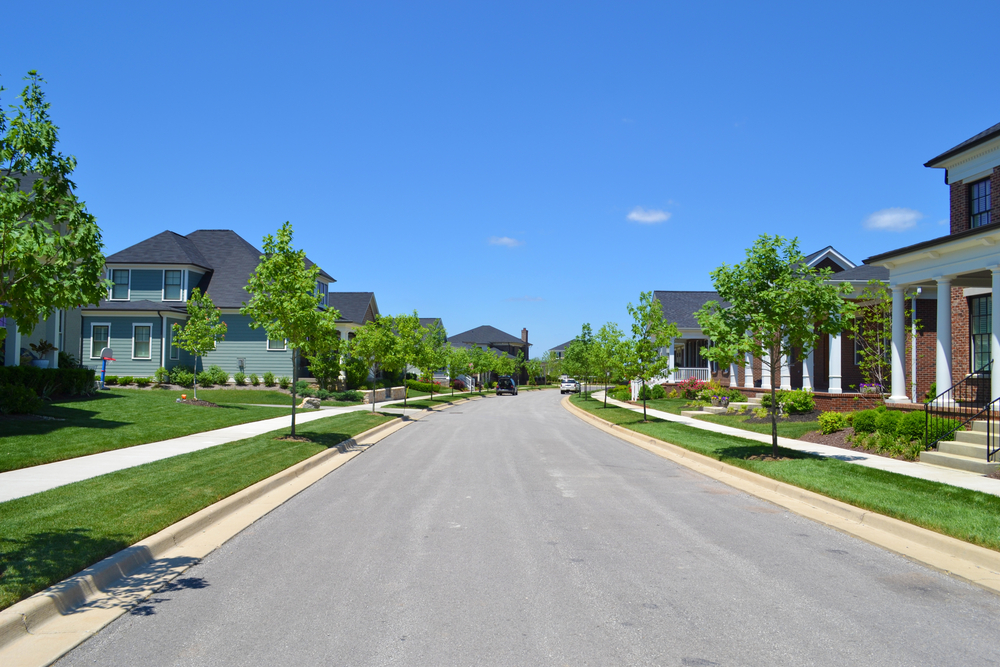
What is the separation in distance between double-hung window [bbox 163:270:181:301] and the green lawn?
43.3ft

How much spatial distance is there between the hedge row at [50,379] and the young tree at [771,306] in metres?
18.2

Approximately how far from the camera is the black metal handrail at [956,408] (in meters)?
14.2

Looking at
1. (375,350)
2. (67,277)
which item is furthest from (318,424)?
(67,277)

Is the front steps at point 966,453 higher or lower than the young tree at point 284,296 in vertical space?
lower

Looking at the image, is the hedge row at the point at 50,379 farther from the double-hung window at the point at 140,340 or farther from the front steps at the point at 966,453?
the front steps at the point at 966,453

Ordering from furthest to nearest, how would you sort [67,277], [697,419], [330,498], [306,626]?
[697,419] → [330,498] → [67,277] → [306,626]

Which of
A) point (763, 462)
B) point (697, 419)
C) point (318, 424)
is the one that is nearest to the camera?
point (763, 462)

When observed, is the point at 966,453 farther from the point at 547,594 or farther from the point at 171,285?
the point at 171,285

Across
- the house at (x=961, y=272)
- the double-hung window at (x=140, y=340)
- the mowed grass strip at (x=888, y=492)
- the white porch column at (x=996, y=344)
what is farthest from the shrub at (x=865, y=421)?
the double-hung window at (x=140, y=340)

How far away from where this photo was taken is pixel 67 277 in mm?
6004

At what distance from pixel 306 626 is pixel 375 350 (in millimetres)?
26853

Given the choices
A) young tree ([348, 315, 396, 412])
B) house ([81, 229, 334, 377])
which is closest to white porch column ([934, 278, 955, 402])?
young tree ([348, 315, 396, 412])

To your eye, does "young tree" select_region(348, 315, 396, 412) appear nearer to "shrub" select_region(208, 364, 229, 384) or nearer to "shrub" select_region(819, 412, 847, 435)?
"shrub" select_region(208, 364, 229, 384)

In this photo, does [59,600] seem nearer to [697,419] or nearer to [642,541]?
[642,541]
